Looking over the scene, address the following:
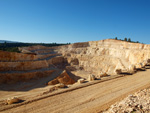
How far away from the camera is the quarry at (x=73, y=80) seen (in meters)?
6.09

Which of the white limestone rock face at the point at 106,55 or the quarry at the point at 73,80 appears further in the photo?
the white limestone rock face at the point at 106,55

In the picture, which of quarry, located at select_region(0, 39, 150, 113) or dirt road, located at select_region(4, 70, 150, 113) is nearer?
dirt road, located at select_region(4, 70, 150, 113)

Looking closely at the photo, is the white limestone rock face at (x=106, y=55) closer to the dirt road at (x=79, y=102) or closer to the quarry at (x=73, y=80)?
the quarry at (x=73, y=80)

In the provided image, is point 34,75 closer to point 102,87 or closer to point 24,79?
point 24,79

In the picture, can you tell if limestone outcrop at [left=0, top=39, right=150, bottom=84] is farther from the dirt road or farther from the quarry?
the dirt road

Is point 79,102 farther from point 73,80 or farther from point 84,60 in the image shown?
point 84,60

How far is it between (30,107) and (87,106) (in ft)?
10.7

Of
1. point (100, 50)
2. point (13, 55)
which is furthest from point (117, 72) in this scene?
point (100, 50)

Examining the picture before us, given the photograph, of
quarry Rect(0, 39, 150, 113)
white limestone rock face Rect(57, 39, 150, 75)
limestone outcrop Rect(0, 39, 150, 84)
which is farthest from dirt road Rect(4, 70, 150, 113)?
white limestone rock face Rect(57, 39, 150, 75)

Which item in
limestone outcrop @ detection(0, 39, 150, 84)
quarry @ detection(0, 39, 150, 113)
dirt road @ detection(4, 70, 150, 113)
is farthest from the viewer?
limestone outcrop @ detection(0, 39, 150, 84)

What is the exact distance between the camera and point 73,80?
1017 inches

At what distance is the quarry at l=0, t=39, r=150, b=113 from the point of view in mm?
6086

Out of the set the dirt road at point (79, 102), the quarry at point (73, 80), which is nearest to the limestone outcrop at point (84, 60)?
the quarry at point (73, 80)

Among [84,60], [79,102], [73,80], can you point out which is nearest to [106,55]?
[84,60]
